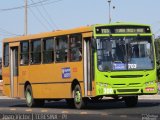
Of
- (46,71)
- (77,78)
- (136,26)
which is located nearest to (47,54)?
(46,71)

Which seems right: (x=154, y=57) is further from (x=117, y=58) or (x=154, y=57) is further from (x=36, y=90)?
(x=36, y=90)

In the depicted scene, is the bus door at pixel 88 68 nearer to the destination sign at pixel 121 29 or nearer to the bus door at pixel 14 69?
the destination sign at pixel 121 29

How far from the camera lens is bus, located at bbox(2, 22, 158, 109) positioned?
2264cm

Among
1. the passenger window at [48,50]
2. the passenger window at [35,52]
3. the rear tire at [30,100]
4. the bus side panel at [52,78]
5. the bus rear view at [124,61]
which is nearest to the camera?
the bus rear view at [124,61]

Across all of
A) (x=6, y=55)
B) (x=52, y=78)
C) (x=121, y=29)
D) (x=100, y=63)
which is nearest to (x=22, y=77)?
(x=6, y=55)

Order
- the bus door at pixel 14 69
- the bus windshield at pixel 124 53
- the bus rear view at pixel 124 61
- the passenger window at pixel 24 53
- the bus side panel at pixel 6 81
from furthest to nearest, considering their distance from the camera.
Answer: the bus side panel at pixel 6 81 → the bus door at pixel 14 69 → the passenger window at pixel 24 53 → the bus windshield at pixel 124 53 → the bus rear view at pixel 124 61

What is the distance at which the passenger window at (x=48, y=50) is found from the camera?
25.5 meters

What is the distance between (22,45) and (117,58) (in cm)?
649

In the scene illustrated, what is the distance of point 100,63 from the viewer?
2267 centimetres

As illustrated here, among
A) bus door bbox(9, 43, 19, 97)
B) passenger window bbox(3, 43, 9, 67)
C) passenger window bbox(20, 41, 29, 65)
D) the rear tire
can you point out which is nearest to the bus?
the rear tire

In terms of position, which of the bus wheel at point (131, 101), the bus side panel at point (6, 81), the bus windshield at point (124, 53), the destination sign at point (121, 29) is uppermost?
the destination sign at point (121, 29)

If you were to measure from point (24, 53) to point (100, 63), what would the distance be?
6.02 m

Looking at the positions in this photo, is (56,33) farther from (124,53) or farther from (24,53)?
(124,53)

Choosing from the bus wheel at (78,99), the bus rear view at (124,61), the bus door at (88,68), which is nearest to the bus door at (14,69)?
the bus wheel at (78,99)
